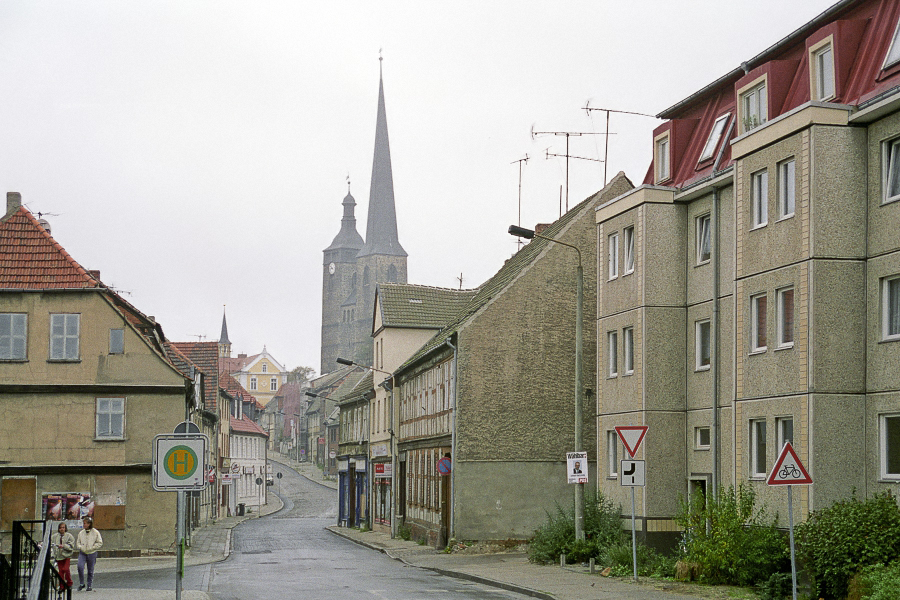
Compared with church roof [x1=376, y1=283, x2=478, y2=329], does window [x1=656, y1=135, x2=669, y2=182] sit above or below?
above

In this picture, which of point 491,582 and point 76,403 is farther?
point 76,403

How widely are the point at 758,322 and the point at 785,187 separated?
2817 mm

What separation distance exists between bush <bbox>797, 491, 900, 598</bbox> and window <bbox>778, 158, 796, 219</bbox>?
18.9ft

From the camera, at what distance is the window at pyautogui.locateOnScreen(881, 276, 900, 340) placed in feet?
67.3

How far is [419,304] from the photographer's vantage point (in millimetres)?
51344

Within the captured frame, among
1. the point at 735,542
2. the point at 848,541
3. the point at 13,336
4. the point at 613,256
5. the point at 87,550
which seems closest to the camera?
the point at 848,541

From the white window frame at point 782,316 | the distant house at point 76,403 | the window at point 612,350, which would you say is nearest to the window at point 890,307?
the white window frame at point 782,316

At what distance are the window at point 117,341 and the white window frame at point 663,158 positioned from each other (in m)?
18.2

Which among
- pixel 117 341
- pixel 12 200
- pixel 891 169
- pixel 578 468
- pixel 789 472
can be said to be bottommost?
pixel 578 468

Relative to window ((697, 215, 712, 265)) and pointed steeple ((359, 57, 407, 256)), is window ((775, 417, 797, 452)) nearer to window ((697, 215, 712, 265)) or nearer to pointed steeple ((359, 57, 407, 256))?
window ((697, 215, 712, 265))

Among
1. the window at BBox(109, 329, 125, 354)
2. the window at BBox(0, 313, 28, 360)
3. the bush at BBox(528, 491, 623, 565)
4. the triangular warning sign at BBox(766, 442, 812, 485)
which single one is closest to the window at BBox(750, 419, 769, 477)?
the bush at BBox(528, 491, 623, 565)

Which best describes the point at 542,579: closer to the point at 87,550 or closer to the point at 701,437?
the point at 701,437

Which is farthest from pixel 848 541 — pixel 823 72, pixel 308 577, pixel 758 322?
pixel 308 577

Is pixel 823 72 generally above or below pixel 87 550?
above
